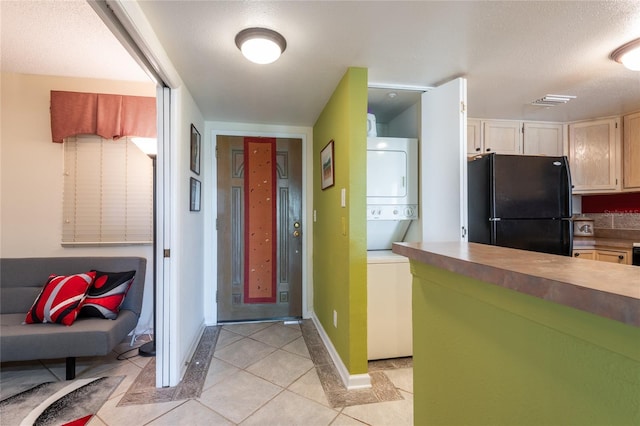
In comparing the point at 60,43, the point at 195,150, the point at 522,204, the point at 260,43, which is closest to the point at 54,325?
the point at 195,150

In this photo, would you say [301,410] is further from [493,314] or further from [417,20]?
[417,20]

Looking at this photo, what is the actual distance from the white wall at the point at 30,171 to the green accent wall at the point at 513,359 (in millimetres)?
2952

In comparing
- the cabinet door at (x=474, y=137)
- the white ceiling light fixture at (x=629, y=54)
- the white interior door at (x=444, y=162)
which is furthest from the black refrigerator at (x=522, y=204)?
the white ceiling light fixture at (x=629, y=54)

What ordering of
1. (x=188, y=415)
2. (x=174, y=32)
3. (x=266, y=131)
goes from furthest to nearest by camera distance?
(x=266, y=131), (x=188, y=415), (x=174, y=32)

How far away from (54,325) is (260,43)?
2.28 metres

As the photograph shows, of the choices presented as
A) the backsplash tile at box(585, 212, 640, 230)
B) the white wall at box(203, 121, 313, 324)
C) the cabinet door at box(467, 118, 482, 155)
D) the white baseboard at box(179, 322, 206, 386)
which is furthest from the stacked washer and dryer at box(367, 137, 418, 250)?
the backsplash tile at box(585, 212, 640, 230)

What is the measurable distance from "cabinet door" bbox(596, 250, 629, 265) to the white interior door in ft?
5.97

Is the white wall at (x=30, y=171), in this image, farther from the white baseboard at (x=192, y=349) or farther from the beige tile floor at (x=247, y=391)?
the white baseboard at (x=192, y=349)

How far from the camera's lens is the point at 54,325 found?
1.99m

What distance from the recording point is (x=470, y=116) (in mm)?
2936

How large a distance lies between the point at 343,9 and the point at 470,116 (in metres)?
2.09

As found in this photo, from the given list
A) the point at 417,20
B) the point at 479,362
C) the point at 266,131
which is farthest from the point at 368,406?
the point at 266,131

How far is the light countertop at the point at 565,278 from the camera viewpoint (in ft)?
1.30

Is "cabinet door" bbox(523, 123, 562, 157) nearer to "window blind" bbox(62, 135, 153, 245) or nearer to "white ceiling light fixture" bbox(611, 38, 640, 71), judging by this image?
"white ceiling light fixture" bbox(611, 38, 640, 71)
